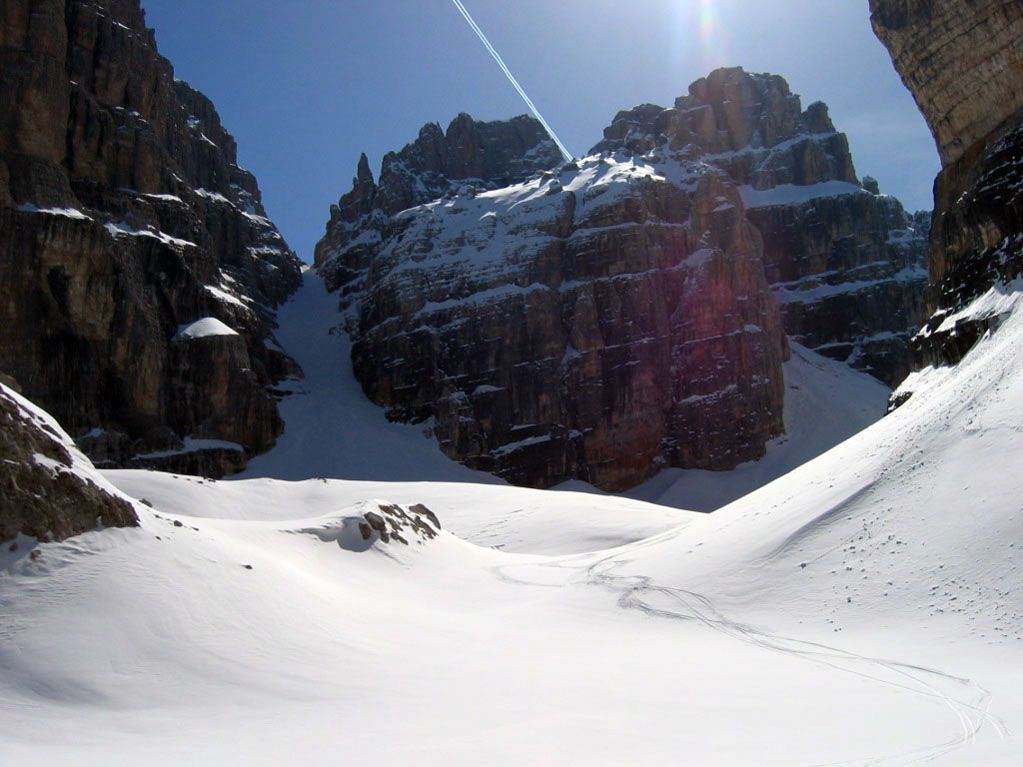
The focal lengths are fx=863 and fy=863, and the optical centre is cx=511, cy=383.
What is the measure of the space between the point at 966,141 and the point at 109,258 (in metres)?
58.4

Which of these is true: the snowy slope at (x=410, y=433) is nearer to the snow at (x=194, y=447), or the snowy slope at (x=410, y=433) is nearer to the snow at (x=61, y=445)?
the snow at (x=194, y=447)

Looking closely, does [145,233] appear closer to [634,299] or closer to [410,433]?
[410,433]

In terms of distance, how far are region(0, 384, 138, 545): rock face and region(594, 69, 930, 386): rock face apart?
345 feet

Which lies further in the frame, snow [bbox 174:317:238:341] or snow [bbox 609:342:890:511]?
snow [bbox 609:342:890:511]

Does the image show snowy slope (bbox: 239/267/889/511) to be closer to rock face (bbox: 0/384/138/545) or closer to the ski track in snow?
the ski track in snow

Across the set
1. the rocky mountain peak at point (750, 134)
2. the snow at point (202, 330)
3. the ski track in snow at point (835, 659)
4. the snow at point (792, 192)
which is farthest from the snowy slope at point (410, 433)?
the ski track in snow at point (835, 659)

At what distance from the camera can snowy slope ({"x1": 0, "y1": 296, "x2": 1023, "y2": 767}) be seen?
9.53 meters

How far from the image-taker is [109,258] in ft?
218

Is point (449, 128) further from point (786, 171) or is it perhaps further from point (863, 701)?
point (863, 701)

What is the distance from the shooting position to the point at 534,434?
88125 millimetres

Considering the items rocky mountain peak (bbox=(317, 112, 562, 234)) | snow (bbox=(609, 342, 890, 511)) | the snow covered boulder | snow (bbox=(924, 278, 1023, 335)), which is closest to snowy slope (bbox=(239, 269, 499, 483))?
snow (bbox=(609, 342, 890, 511))

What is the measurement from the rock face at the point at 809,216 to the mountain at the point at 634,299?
0.90 ft

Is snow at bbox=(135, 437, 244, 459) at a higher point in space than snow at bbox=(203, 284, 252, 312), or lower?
lower

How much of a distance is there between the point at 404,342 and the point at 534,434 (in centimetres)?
1951
